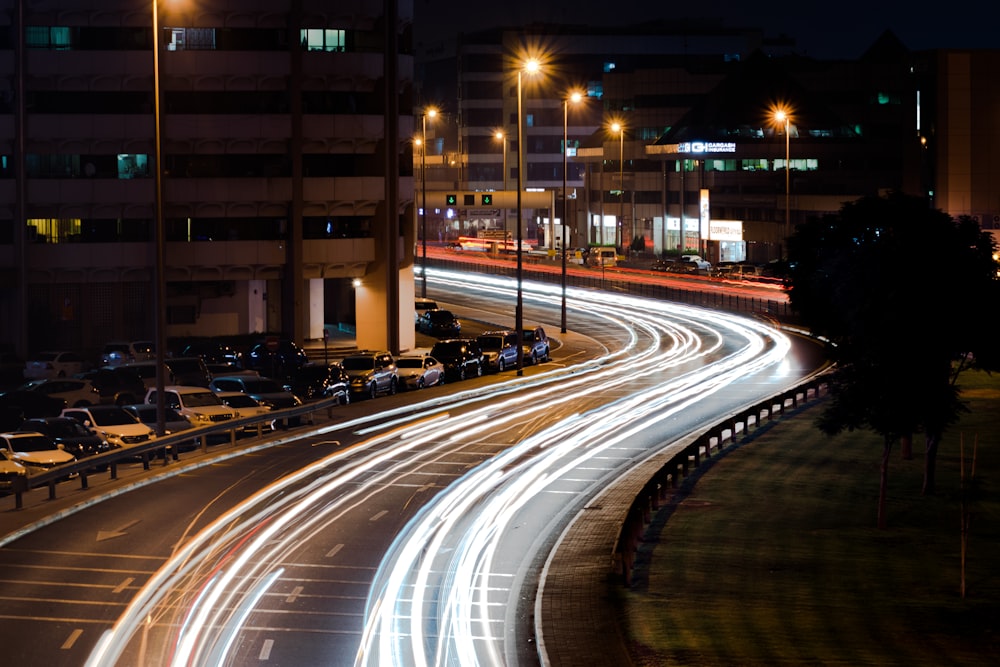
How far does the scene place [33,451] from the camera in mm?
34625

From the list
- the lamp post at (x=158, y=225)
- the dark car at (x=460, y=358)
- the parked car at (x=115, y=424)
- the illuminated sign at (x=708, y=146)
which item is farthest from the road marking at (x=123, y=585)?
the illuminated sign at (x=708, y=146)

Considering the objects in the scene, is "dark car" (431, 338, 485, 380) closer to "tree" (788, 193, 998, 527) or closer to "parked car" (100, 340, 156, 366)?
"parked car" (100, 340, 156, 366)

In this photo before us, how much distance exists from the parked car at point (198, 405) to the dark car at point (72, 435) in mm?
3292

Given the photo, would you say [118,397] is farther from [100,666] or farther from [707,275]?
[707,275]

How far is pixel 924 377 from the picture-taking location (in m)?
29.5

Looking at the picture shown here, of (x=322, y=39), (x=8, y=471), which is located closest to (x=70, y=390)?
(x=8, y=471)

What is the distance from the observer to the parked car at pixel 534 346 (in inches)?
2430

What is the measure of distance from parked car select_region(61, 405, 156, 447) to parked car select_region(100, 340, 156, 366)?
18.7 metres

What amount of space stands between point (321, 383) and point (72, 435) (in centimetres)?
1339

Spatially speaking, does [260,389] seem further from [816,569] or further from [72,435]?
[816,569]

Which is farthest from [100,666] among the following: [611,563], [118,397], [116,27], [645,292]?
[645,292]

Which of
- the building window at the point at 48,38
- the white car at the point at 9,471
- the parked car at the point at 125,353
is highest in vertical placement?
the building window at the point at 48,38

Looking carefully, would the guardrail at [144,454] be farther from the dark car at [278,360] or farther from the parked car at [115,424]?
the dark car at [278,360]

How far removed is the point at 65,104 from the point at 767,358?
3334 cm
